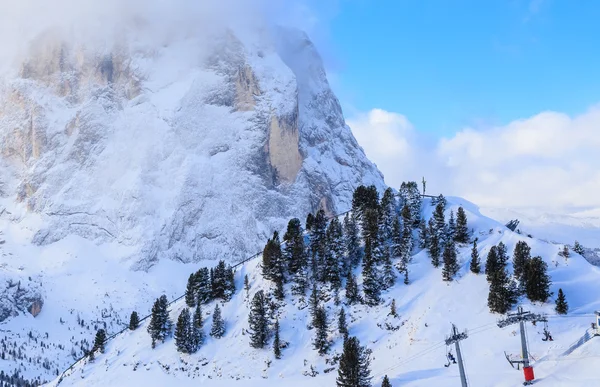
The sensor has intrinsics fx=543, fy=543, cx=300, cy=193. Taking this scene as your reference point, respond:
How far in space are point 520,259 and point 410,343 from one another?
23293 mm

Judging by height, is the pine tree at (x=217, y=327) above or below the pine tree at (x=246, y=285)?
below

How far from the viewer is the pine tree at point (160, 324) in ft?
336

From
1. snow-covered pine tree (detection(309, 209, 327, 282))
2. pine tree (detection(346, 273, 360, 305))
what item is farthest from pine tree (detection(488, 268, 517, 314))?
snow-covered pine tree (detection(309, 209, 327, 282))

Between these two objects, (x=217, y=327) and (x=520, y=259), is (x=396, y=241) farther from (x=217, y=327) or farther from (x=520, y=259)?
(x=217, y=327)

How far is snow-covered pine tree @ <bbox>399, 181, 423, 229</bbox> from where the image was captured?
379 feet

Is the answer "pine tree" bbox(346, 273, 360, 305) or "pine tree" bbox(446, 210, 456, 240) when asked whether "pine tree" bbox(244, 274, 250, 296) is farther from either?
"pine tree" bbox(446, 210, 456, 240)

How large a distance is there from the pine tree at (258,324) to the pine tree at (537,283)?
140 ft

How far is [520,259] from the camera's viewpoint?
87.5 m

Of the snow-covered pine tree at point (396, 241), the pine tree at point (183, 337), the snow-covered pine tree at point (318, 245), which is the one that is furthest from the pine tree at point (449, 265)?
the pine tree at point (183, 337)

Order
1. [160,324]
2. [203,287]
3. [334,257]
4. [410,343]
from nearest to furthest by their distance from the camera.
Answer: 1. [410,343]
2. [334,257]
3. [160,324]
4. [203,287]

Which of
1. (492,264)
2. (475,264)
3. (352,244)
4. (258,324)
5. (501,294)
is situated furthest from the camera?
(352,244)

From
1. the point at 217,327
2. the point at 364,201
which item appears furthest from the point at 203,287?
the point at 364,201

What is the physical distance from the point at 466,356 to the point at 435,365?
4.31 m

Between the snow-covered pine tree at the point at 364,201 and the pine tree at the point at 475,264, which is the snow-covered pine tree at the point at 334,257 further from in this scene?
the pine tree at the point at 475,264
